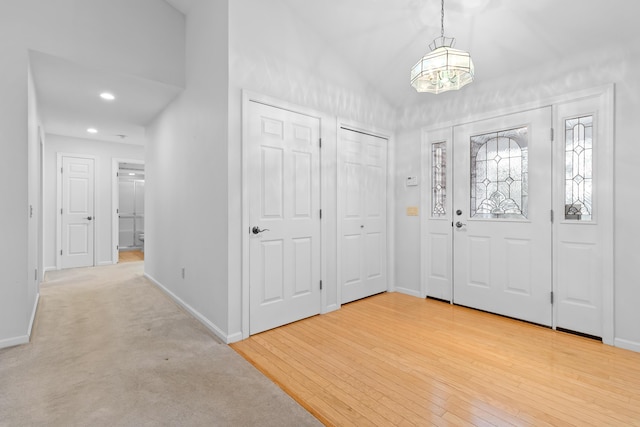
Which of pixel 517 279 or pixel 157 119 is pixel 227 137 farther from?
pixel 517 279

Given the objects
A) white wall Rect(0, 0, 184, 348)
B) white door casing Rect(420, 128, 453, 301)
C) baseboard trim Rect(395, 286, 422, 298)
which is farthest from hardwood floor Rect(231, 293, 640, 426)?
white wall Rect(0, 0, 184, 348)

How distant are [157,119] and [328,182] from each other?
2799mm

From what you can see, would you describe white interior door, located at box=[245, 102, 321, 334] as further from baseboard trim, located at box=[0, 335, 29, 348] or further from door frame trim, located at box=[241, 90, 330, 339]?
baseboard trim, located at box=[0, 335, 29, 348]

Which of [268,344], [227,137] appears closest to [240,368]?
[268,344]

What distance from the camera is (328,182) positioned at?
3.40m

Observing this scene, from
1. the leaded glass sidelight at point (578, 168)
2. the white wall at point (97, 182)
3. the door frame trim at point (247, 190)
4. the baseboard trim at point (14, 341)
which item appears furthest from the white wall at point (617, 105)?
the white wall at point (97, 182)

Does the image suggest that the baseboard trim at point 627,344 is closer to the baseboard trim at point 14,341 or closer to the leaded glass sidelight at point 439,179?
the leaded glass sidelight at point 439,179

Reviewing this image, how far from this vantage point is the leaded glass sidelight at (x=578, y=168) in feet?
9.00

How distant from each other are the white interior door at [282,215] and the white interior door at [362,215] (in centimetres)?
45

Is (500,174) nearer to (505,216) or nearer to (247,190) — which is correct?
(505,216)

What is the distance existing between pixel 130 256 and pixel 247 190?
6.25 m

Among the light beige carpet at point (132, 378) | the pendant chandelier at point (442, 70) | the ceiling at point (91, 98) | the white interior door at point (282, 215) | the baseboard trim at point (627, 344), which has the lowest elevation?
the light beige carpet at point (132, 378)

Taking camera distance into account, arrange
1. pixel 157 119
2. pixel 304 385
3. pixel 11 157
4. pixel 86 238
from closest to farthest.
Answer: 1. pixel 304 385
2. pixel 11 157
3. pixel 157 119
4. pixel 86 238

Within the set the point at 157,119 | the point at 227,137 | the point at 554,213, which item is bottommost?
the point at 554,213
